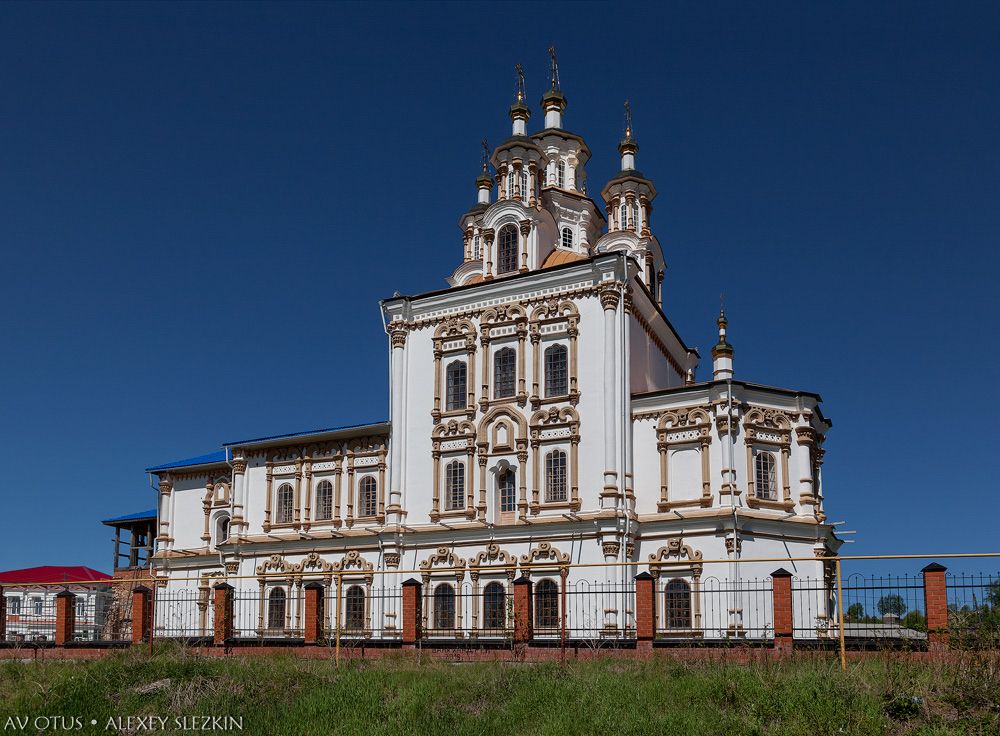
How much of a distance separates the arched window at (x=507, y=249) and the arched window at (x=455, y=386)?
142 inches

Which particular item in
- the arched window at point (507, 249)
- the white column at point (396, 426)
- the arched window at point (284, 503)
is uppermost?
the arched window at point (507, 249)

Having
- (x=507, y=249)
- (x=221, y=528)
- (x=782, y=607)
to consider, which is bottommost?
(x=782, y=607)

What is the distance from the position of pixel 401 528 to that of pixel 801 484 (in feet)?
37.8

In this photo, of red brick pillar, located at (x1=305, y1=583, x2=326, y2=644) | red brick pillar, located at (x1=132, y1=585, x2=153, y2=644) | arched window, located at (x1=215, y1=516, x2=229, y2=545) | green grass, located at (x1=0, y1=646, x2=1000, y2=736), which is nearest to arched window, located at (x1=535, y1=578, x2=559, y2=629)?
red brick pillar, located at (x1=305, y1=583, x2=326, y2=644)

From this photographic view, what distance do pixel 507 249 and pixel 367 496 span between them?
9068mm

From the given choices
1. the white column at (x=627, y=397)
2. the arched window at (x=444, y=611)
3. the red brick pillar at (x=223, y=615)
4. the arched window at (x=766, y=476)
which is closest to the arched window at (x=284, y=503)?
the arched window at (x=444, y=611)

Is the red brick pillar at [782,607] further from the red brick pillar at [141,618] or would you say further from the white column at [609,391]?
the red brick pillar at [141,618]

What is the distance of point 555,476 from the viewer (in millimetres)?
28375

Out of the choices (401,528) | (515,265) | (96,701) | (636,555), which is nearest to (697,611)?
(636,555)

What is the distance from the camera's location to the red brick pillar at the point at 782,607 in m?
16.6

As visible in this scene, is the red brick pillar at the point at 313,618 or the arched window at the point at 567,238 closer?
the red brick pillar at the point at 313,618

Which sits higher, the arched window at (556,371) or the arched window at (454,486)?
the arched window at (556,371)

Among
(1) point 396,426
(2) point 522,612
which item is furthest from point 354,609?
(2) point 522,612

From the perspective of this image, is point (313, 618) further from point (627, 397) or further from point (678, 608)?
point (627, 397)
